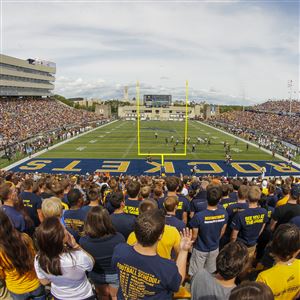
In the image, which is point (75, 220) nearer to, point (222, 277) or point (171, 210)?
point (171, 210)

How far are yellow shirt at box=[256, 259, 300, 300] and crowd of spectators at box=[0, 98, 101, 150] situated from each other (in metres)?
28.0

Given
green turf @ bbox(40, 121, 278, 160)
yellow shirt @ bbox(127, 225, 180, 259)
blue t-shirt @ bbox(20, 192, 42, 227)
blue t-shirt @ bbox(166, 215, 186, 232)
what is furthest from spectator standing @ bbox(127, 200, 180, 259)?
green turf @ bbox(40, 121, 278, 160)

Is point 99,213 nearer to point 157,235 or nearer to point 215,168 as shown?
point 157,235

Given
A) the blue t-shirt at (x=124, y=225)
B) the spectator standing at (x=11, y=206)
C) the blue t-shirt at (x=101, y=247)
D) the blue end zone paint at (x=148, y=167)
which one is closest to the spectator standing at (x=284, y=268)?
the blue t-shirt at (x=101, y=247)

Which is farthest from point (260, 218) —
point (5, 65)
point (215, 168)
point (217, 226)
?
point (5, 65)

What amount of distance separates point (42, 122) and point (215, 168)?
96.1 ft

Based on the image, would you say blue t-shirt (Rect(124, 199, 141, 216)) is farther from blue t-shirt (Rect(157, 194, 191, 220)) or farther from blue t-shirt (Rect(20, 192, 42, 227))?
blue t-shirt (Rect(20, 192, 42, 227))

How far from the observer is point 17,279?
9.75ft

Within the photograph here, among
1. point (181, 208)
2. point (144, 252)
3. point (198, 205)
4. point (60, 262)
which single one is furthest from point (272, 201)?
point (60, 262)

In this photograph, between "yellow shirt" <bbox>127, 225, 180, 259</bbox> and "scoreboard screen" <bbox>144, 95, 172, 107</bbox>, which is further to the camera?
"scoreboard screen" <bbox>144, 95, 172, 107</bbox>

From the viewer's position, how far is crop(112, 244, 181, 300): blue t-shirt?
2.17 m

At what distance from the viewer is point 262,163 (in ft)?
80.0

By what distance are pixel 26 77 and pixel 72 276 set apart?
6139cm

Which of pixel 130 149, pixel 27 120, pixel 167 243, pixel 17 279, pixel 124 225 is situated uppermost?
pixel 27 120
